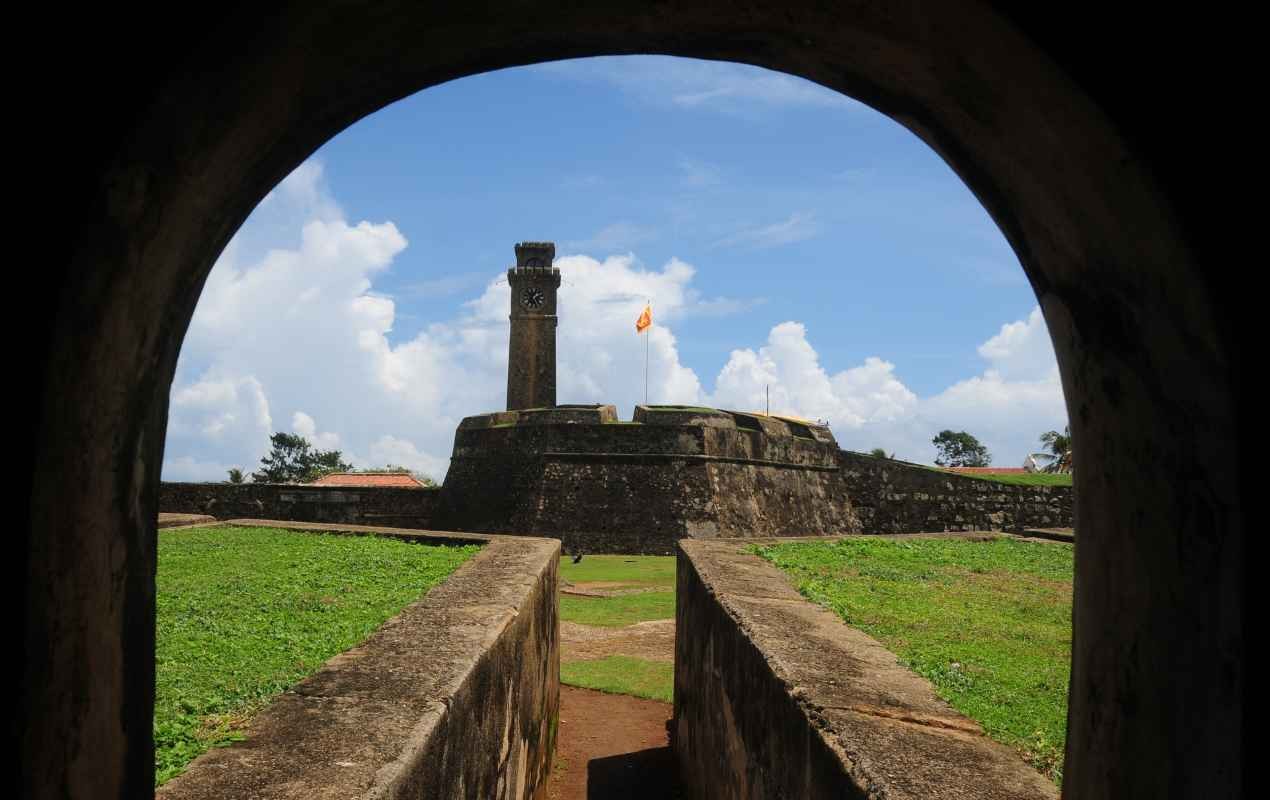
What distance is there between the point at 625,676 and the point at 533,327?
24195mm

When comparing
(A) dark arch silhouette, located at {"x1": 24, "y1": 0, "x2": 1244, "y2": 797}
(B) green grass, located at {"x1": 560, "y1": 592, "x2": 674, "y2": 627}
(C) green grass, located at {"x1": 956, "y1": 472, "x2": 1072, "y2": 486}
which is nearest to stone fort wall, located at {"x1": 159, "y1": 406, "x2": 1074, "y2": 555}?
(C) green grass, located at {"x1": 956, "y1": 472, "x2": 1072, "y2": 486}

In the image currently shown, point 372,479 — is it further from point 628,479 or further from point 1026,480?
point 1026,480

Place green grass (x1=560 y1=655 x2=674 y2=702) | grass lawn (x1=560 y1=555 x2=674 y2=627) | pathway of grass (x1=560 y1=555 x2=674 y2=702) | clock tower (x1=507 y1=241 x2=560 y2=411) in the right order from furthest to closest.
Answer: clock tower (x1=507 y1=241 x2=560 y2=411) < grass lawn (x1=560 y1=555 x2=674 y2=627) < pathway of grass (x1=560 y1=555 x2=674 y2=702) < green grass (x1=560 y1=655 x2=674 y2=702)

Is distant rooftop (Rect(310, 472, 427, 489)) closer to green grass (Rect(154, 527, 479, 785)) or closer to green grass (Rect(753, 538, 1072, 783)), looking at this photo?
green grass (Rect(154, 527, 479, 785))

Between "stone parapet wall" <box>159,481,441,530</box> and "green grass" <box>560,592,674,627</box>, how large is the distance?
1026 centimetres

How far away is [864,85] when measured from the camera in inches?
78.2

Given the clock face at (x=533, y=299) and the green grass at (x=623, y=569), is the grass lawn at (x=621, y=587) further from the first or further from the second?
the clock face at (x=533, y=299)

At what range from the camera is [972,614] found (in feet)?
15.9

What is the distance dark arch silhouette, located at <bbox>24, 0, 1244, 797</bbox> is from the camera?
133 cm

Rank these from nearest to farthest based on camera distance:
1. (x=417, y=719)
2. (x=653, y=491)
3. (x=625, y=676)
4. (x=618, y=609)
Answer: (x=417, y=719), (x=625, y=676), (x=618, y=609), (x=653, y=491)

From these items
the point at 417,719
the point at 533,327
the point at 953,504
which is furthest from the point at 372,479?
the point at 417,719
